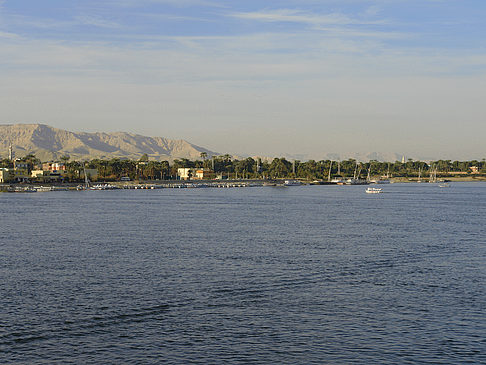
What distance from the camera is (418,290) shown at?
5034 centimetres

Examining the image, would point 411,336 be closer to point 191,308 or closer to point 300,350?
point 300,350

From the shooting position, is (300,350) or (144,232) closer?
(300,350)

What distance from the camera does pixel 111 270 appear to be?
58406 millimetres

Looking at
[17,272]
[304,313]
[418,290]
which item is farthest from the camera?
[17,272]

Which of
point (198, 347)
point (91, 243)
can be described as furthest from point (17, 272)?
point (198, 347)

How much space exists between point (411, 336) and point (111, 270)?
3227 cm

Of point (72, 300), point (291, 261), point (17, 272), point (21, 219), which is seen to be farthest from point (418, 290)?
point (21, 219)

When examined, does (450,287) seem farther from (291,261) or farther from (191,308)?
(191,308)

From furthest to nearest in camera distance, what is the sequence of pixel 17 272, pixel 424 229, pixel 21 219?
pixel 21 219
pixel 424 229
pixel 17 272

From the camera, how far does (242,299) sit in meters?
46.7

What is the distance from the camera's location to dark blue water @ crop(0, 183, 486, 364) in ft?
117

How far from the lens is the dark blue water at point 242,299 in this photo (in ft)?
117

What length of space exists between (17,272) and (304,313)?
30823mm

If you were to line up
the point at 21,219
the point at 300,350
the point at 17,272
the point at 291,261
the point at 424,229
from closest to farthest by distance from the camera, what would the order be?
the point at 300,350
the point at 17,272
the point at 291,261
the point at 424,229
the point at 21,219
